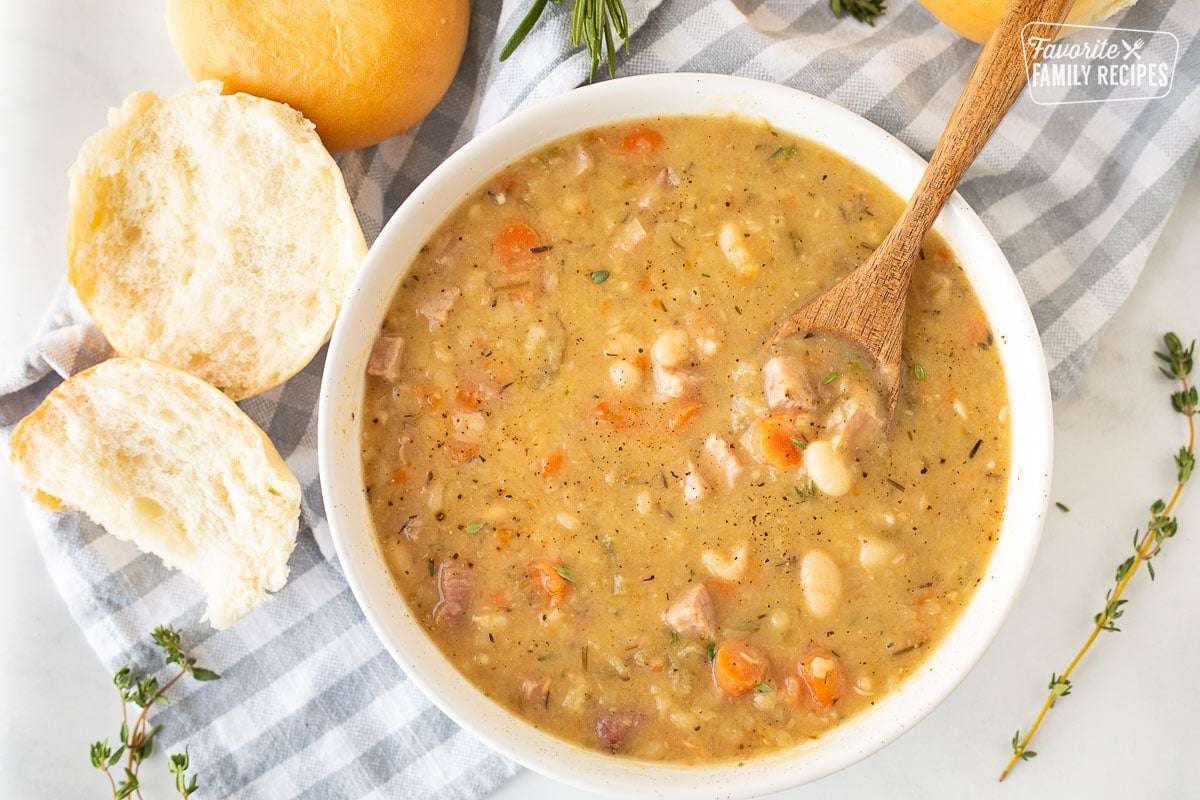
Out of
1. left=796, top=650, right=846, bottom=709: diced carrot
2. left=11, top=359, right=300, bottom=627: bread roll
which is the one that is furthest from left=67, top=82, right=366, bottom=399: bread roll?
left=796, top=650, right=846, bottom=709: diced carrot

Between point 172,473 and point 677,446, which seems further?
point 172,473

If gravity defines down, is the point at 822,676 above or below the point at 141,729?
above

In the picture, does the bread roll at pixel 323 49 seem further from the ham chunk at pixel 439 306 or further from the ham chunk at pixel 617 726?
the ham chunk at pixel 617 726

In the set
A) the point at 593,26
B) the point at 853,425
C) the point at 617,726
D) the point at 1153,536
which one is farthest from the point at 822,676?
the point at 593,26

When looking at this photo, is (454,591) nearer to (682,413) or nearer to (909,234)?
(682,413)

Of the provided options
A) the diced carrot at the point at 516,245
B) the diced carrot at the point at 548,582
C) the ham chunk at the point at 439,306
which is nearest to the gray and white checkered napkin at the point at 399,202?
the diced carrot at the point at 516,245

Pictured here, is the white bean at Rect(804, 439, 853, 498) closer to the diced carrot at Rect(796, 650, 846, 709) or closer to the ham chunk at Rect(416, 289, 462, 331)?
the diced carrot at Rect(796, 650, 846, 709)

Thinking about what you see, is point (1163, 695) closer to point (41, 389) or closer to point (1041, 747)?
point (1041, 747)
